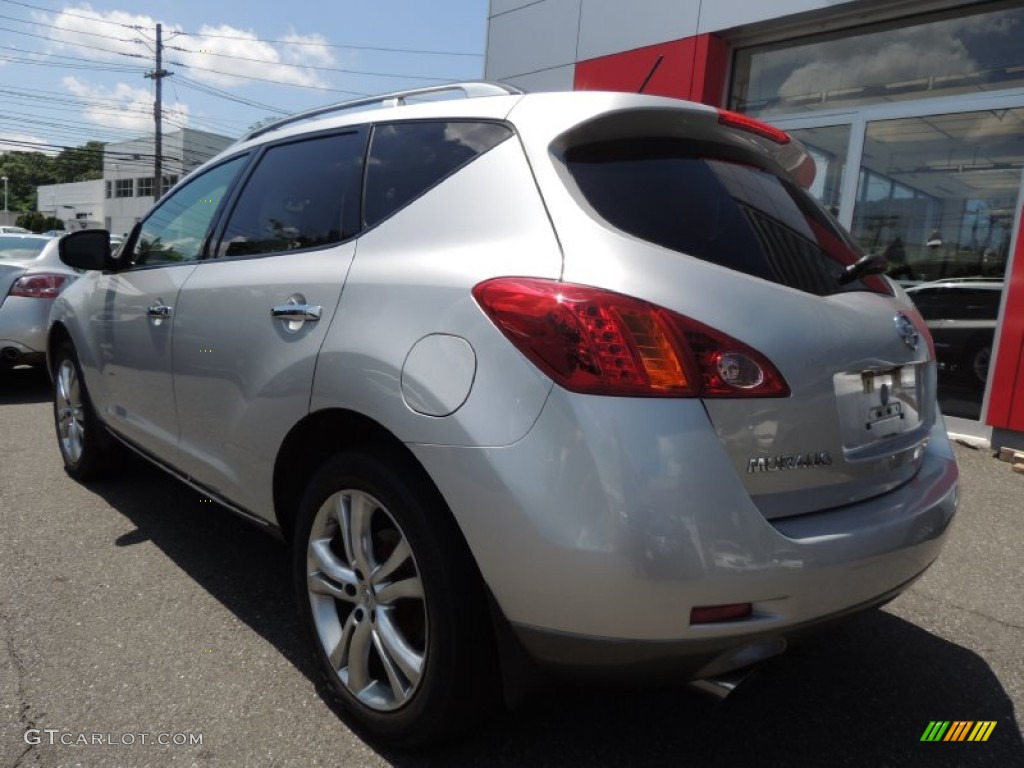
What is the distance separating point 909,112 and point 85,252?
6751 mm

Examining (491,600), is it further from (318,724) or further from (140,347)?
(140,347)

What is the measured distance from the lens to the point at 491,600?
1.71 m

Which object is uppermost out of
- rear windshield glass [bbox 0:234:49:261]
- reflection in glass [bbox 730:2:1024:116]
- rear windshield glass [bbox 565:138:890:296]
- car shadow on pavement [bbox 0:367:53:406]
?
reflection in glass [bbox 730:2:1024:116]

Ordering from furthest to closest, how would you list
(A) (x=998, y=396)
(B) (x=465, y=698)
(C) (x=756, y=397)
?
(A) (x=998, y=396), (B) (x=465, y=698), (C) (x=756, y=397)

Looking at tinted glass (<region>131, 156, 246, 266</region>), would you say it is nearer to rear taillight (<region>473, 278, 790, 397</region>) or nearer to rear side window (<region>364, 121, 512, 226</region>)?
rear side window (<region>364, 121, 512, 226</region>)

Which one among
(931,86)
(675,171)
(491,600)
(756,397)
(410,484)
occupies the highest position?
(931,86)

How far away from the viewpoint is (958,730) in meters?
2.22

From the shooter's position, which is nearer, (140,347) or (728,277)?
(728,277)

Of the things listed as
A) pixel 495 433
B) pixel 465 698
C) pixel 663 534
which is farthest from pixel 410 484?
pixel 663 534

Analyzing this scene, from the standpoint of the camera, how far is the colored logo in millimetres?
2182

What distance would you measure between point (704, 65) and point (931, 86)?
2162 mm

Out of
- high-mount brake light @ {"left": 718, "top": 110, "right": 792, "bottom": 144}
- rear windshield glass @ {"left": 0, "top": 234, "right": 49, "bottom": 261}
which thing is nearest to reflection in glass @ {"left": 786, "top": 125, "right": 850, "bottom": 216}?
high-mount brake light @ {"left": 718, "top": 110, "right": 792, "bottom": 144}

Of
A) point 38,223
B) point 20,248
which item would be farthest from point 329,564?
point 38,223

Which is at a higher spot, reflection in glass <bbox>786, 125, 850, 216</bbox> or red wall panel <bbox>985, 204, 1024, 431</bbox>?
reflection in glass <bbox>786, 125, 850, 216</bbox>
